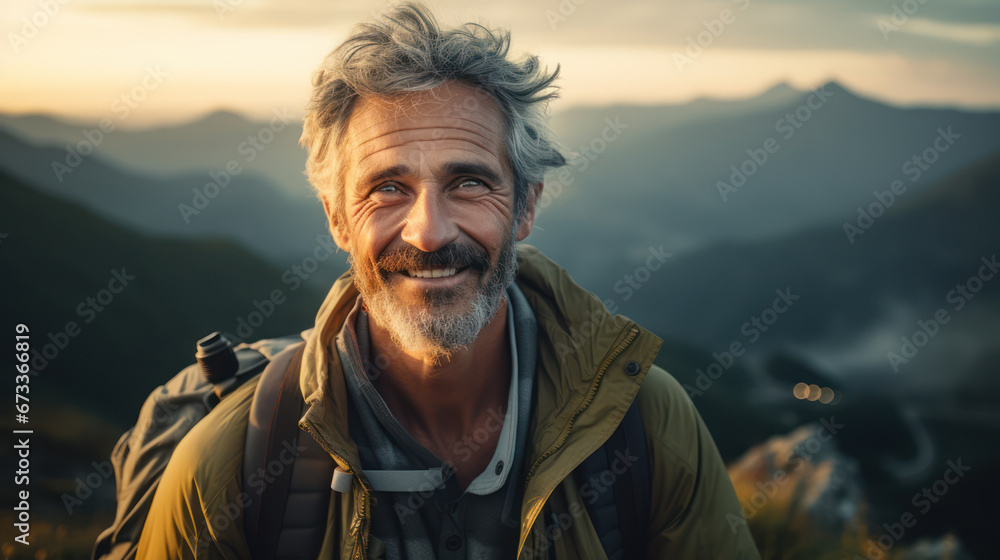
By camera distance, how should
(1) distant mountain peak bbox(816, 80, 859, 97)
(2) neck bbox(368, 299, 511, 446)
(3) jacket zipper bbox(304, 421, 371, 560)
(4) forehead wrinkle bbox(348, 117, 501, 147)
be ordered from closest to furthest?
(3) jacket zipper bbox(304, 421, 371, 560)
(4) forehead wrinkle bbox(348, 117, 501, 147)
(2) neck bbox(368, 299, 511, 446)
(1) distant mountain peak bbox(816, 80, 859, 97)

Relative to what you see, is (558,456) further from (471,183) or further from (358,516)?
(471,183)

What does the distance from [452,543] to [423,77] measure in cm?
159

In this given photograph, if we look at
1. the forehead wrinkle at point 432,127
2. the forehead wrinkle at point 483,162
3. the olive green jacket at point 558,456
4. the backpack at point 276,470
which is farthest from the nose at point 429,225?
the backpack at point 276,470

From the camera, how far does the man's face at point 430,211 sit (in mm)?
1925

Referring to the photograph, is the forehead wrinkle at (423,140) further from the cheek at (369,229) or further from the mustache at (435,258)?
the mustache at (435,258)

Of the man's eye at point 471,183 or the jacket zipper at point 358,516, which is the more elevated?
the man's eye at point 471,183

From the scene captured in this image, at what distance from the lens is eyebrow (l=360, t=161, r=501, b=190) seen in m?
1.93

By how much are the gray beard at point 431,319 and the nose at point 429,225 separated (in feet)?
0.65

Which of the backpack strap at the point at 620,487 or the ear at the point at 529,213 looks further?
the ear at the point at 529,213

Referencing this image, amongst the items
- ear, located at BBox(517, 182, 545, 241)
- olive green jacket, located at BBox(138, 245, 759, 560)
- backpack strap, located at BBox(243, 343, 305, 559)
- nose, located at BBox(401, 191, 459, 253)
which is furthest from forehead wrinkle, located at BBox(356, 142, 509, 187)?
backpack strap, located at BBox(243, 343, 305, 559)

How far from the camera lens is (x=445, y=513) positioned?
1.91 metres

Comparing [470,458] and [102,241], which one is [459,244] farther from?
[102,241]

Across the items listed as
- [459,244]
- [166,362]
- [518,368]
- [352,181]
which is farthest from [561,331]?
[166,362]

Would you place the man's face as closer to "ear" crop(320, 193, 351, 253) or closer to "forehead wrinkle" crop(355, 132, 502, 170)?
"forehead wrinkle" crop(355, 132, 502, 170)
